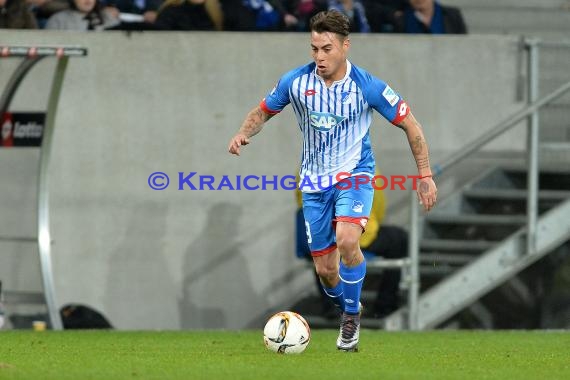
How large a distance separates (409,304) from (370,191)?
15.1 feet

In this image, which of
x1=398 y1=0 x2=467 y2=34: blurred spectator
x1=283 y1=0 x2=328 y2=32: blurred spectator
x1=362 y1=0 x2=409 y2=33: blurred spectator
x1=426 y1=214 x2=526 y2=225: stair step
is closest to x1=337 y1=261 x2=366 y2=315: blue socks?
x1=426 y1=214 x2=526 y2=225: stair step

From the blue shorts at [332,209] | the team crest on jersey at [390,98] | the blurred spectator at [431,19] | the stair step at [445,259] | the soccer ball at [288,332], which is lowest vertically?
the stair step at [445,259]

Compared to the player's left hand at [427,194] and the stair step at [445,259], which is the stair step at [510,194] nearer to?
the stair step at [445,259]

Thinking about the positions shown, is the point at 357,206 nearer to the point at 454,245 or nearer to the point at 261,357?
the point at 261,357

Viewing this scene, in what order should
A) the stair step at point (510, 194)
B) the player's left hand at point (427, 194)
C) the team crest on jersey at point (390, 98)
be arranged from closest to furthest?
1. the player's left hand at point (427, 194)
2. the team crest on jersey at point (390, 98)
3. the stair step at point (510, 194)

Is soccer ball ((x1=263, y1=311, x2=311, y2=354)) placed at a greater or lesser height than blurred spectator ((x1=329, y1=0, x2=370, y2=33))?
lesser

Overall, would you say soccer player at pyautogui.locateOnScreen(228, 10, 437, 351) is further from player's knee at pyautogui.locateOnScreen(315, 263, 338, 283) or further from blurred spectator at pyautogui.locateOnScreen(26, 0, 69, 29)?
blurred spectator at pyautogui.locateOnScreen(26, 0, 69, 29)

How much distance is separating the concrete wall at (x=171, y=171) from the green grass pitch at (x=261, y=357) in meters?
2.55

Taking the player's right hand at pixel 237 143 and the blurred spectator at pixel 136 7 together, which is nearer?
the player's right hand at pixel 237 143

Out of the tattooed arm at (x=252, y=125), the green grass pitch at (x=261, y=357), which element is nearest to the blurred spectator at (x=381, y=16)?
the green grass pitch at (x=261, y=357)

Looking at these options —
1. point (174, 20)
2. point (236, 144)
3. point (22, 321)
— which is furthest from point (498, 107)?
point (236, 144)

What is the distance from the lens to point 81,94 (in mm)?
14773

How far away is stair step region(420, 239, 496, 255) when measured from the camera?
1489 centimetres

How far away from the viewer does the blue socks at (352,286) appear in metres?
9.30
